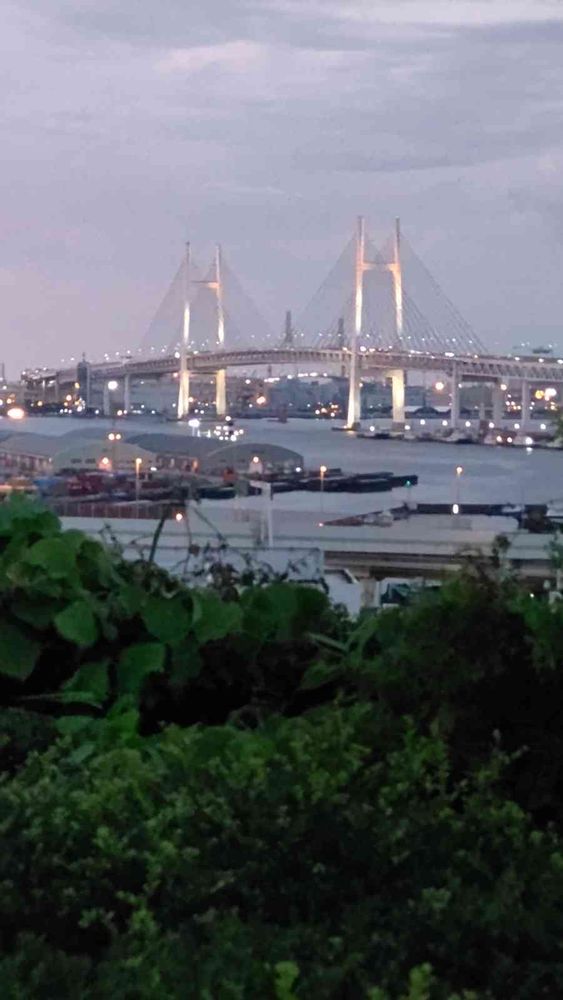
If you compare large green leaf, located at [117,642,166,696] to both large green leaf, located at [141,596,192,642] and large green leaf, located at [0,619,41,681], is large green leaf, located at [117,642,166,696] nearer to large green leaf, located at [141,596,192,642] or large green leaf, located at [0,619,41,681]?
large green leaf, located at [141,596,192,642]

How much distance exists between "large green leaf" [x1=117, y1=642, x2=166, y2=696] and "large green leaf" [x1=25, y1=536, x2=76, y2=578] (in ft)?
0.90

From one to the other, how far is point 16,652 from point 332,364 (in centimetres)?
2762

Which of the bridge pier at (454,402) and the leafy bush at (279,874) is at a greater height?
the bridge pier at (454,402)

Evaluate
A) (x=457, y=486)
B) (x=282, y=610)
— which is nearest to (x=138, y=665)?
(x=282, y=610)

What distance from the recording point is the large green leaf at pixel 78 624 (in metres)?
3.63

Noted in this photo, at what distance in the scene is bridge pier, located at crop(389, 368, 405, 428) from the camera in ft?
79.1

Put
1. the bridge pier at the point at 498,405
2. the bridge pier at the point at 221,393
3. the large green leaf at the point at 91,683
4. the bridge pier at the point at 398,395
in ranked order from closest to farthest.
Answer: the large green leaf at the point at 91,683
the bridge pier at the point at 498,405
the bridge pier at the point at 398,395
the bridge pier at the point at 221,393

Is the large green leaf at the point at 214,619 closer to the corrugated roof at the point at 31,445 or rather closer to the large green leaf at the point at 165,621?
the large green leaf at the point at 165,621

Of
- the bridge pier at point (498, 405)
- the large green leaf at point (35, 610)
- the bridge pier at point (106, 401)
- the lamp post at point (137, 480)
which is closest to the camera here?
the large green leaf at point (35, 610)

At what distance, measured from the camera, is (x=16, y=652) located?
3.68 meters

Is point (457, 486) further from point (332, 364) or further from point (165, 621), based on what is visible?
point (332, 364)

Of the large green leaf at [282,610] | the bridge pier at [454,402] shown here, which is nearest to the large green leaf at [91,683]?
the large green leaf at [282,610]

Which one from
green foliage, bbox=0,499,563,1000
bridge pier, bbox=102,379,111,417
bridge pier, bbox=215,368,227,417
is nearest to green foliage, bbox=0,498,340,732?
green foliage, bbox=0,499,563,1000

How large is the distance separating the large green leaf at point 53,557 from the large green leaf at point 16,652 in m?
0.17
